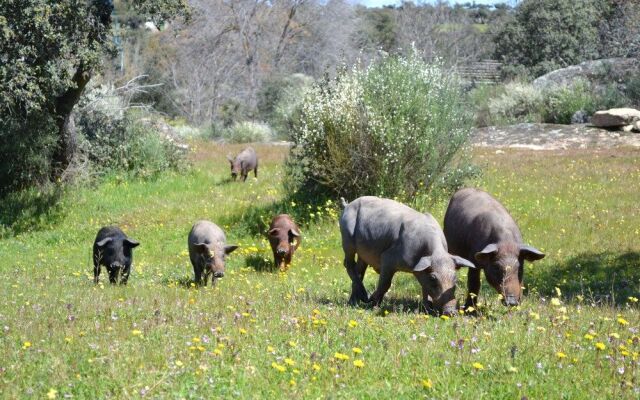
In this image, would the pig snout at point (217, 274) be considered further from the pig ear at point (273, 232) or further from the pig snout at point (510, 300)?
the pig snout at point (510, 300)

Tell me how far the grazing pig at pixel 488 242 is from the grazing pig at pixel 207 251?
3829mm

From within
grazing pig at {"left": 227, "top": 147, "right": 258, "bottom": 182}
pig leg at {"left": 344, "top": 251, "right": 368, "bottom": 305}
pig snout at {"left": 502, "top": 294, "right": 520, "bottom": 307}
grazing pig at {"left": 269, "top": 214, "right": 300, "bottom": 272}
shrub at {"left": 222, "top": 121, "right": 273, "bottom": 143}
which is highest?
pig snout at {"left": 502, "top": 294, "right": 520, "bottom": 307}

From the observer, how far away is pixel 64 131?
77.8 feet

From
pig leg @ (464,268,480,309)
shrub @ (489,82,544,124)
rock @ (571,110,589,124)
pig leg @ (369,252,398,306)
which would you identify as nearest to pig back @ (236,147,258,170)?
pig leg @ (464,268,480,309)

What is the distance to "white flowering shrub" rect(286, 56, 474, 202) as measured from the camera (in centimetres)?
1762

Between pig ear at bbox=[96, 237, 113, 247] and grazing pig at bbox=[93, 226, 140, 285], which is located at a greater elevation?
pig ear at bbox=[96, 237, 113, 247]

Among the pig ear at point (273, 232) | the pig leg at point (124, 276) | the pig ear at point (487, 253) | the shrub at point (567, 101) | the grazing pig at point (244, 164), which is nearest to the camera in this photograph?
the pig ear at point (487, 253)

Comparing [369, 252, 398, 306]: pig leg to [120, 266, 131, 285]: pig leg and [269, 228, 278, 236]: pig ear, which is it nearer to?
[120, 266, 131, 285]: pig leg

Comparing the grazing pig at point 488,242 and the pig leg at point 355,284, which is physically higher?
the grazing pig at point 488,242

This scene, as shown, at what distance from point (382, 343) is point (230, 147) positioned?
26.7m

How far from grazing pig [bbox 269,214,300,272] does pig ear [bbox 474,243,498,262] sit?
19.3ft

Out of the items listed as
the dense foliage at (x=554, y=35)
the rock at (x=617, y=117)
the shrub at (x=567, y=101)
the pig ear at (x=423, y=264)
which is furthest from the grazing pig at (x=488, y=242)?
the dense foliage at (x=554, y=35)

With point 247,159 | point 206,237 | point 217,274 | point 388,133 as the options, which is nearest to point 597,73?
point 247,159

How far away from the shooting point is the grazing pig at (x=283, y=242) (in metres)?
Result: 14.7
